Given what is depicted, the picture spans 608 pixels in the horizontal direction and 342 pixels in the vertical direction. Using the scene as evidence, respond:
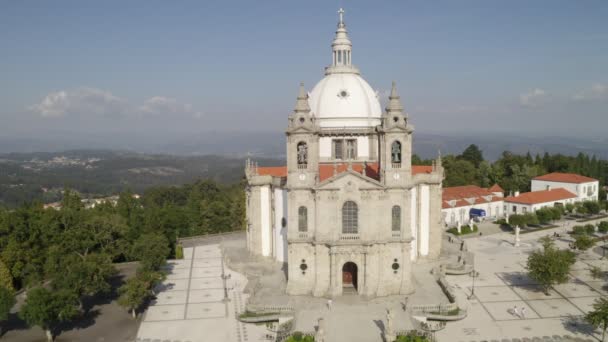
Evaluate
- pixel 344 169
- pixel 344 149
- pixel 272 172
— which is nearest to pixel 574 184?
pixel 344 149

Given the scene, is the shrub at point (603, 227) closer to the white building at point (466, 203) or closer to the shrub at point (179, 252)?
the white building at point (466, 203)

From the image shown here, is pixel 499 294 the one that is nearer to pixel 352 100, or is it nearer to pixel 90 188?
pixel 352 100

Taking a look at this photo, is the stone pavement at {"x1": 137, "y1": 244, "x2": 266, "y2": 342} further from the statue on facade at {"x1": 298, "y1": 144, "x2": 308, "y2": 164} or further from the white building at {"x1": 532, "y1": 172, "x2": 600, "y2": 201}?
the white building at {"x1": 532, "y1": 172, "x2": 600, "y2": 201}

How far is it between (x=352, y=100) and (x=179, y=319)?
25.2 metres

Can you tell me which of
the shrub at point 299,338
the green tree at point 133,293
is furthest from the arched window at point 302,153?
the green tree at point 133,293

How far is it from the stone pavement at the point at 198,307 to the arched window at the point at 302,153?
40.9 feet

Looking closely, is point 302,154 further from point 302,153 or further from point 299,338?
point 299,338

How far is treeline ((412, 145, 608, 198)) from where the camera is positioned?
3541 inches

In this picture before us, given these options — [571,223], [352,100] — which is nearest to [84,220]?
[352,100]

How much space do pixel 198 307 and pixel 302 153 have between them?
15108 millimetres

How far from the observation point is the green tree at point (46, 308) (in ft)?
99.1

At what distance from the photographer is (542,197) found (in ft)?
246

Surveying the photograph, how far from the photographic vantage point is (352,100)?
1810 inches

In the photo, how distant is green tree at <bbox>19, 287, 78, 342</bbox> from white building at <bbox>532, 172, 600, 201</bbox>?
Result: 7812cm
